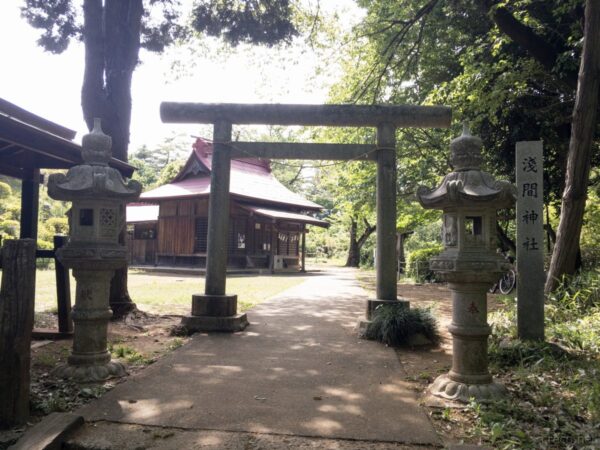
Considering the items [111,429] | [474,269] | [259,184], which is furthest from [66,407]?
[259,184]

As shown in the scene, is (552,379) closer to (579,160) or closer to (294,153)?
(579,160)

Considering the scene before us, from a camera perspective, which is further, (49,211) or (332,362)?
(49,211)

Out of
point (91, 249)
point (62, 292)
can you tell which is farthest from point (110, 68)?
point (91, 249)

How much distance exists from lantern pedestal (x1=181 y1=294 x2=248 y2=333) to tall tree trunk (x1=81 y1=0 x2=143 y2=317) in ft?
6.10

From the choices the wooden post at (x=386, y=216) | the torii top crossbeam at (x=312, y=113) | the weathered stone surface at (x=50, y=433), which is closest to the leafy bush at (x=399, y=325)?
the wooden post at (x=386, y=216)

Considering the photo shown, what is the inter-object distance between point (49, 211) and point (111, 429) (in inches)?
1400

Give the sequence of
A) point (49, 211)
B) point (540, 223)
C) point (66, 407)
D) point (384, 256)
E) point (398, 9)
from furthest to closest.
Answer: point (49, 211) < point (398, 9) < point (384, 256) < point (540, 223) < point (66, 407)

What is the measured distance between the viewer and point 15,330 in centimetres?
335

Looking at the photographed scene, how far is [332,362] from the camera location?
5395 mm

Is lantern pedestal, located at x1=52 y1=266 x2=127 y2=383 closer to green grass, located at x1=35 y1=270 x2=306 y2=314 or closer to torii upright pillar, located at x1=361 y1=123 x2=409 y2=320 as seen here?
torii upright pillar, located at x1=361 y1=123 x2=409 y2=320

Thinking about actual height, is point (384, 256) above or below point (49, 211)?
below

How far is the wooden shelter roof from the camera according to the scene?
195 inches

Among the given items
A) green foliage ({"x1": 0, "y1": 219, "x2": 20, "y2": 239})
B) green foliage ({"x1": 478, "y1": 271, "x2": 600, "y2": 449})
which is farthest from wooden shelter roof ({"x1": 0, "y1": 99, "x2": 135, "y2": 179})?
green foliage ({"x1": 0, "y1": 219, "x2": 20, "y2": 239})

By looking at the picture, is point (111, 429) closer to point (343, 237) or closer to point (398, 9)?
point (398, 9)
